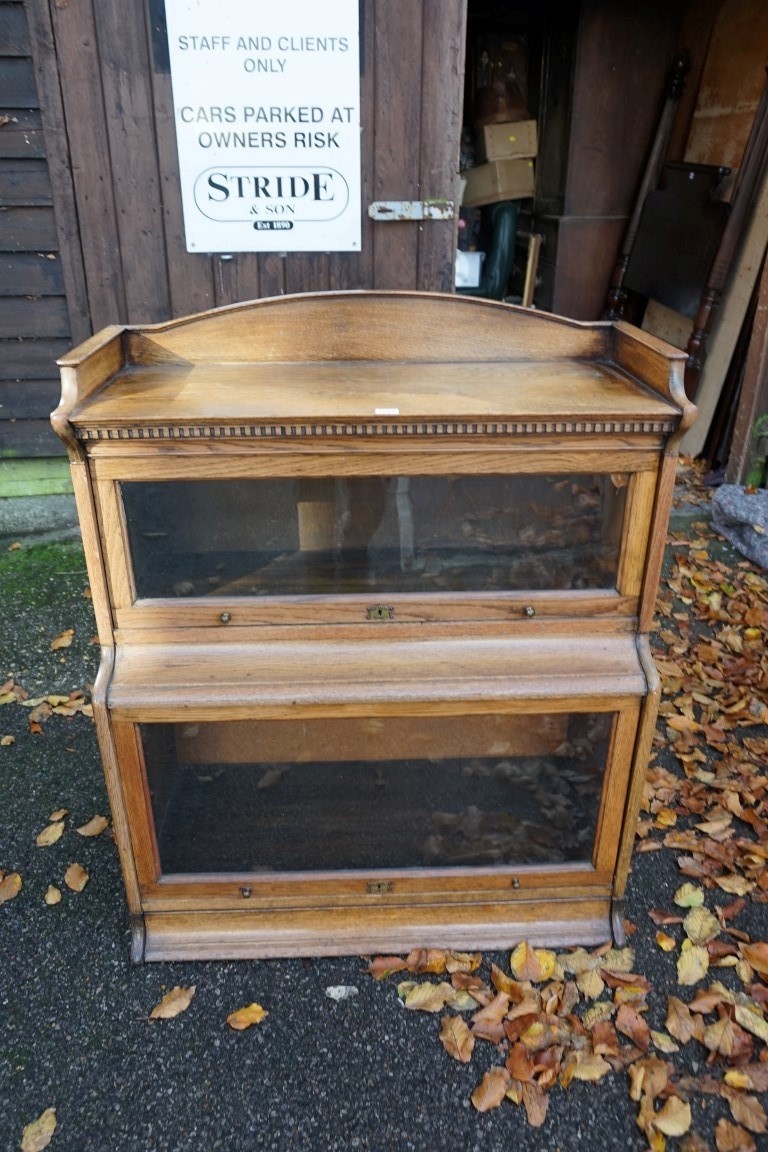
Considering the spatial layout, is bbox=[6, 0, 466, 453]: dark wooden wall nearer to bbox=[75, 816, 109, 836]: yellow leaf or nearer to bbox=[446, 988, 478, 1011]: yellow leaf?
bbox=[75, 816, 109, 836]: yellow leaf

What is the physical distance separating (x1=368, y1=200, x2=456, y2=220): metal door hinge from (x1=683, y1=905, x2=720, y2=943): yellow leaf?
255 cm

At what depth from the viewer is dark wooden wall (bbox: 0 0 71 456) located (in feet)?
10.9

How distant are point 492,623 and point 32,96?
2852 millimetres

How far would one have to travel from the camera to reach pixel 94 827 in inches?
100

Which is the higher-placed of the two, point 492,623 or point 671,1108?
point 492,623

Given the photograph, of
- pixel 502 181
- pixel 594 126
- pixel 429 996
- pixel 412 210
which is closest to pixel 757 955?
pixel 429 996

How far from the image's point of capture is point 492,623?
1.88m

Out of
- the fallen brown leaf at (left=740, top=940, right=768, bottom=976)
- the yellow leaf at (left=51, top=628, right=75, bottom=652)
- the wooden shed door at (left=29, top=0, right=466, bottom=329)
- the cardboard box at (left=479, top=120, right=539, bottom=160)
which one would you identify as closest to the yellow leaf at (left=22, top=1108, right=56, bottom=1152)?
the fallen brown leaf at (left=740, top=940, right=768, bottom=976)

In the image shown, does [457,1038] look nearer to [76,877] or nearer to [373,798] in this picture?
[373,798]

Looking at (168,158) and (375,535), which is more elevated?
(168,158)

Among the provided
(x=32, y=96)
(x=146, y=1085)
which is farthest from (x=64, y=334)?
(x=146, y=1085)

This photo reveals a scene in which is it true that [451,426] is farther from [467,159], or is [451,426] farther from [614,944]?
[467,159]

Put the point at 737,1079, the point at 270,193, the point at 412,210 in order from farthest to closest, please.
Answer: the point at 412,210, the point at 270,193, the point at 737,1079

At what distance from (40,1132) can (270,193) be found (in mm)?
2910
